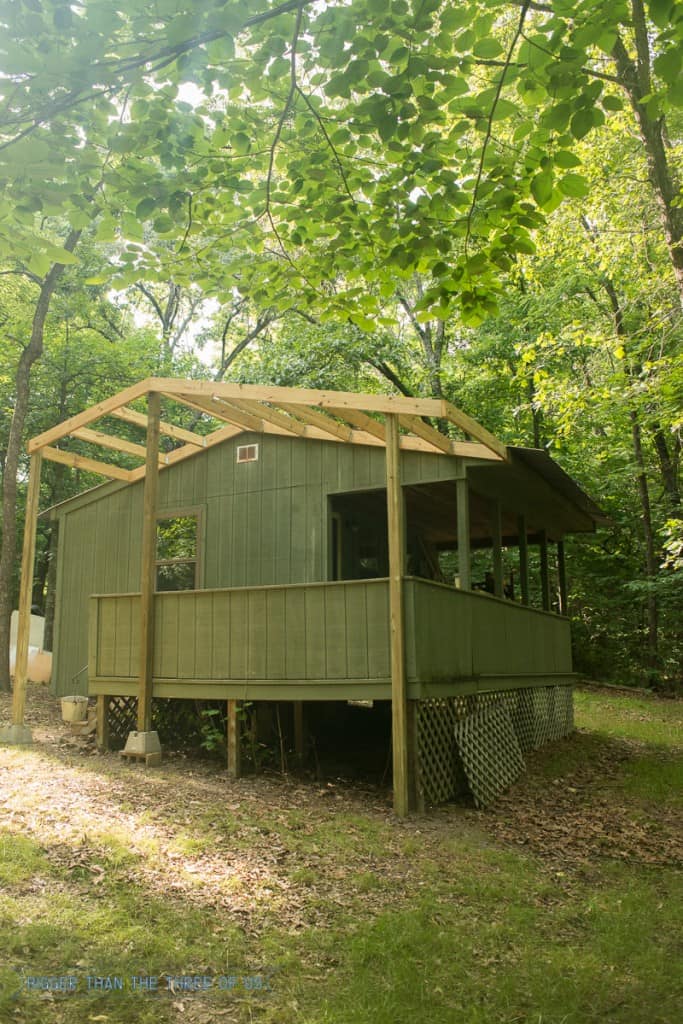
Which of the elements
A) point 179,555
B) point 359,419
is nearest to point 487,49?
point 359,419

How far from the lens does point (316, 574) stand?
1129 centimetres

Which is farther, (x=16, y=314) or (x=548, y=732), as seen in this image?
(x=16, y=314)

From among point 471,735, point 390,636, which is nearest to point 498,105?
point 390,636

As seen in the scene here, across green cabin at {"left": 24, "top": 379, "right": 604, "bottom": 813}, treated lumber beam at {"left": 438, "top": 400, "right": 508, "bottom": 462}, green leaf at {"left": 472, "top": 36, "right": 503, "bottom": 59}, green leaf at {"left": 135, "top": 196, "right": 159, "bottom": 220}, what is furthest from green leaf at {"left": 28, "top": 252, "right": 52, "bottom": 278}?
treated lumber beam at {"left": 438, "top": 400, "right": 508, "bottom": 462}

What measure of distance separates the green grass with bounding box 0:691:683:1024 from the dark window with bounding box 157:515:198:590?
485 centimetres

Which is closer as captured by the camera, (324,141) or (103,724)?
(324,141)

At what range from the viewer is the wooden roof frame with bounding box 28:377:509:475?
8.59m

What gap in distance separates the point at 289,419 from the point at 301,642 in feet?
11.1

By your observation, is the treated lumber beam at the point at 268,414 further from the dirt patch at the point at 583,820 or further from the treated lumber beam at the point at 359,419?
the dirt patch at the point at 583,820

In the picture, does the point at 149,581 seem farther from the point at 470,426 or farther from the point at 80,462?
the point at 470,426

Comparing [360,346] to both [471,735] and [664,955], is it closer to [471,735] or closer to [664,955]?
[471,735]

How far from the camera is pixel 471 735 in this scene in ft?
30.7

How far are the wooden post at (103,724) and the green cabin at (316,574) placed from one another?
48 millimetres

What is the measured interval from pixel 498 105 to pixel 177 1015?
560cm
